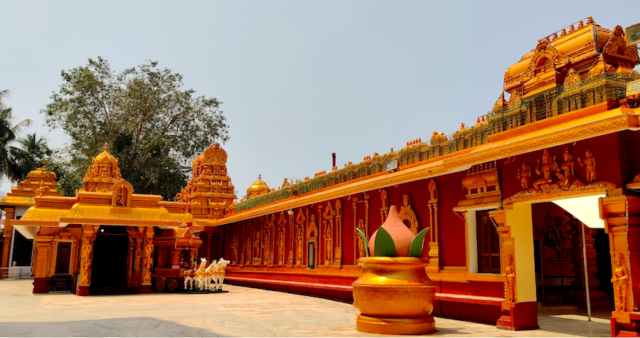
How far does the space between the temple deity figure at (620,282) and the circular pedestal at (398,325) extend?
2.82 metres

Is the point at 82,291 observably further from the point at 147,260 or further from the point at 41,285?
the point at 41,285

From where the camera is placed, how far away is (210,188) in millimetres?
32125

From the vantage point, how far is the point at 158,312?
12164mm

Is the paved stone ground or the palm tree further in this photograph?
the palm tree

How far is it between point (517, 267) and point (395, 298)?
2.90m

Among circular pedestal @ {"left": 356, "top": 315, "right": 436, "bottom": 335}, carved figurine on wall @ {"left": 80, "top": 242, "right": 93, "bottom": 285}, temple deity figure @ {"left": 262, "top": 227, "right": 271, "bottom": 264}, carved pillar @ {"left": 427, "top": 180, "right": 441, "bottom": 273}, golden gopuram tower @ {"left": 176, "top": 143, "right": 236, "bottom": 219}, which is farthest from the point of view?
golden gopuram tower @ {"left": 176, "top": 143, "right": 236, "bottom": 219}

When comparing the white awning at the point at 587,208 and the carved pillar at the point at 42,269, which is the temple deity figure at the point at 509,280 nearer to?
the white awning at the point at 587,208

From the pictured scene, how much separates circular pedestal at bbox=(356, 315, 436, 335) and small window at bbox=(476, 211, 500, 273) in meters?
3.13

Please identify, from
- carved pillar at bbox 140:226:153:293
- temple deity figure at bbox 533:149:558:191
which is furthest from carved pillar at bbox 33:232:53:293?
temple deity figure at bbox 533:149:558:191

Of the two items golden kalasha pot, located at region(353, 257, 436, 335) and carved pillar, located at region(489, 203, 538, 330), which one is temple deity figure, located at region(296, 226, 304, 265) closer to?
carved pillar, located at region(489, 203, 538, 330)

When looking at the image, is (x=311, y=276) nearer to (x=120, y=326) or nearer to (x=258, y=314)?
(x=258, y=314)

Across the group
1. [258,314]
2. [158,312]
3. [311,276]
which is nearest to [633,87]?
[258,314]

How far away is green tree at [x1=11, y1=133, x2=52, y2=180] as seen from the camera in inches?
1489

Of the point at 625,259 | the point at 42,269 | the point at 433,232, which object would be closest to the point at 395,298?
the point at 625,259
